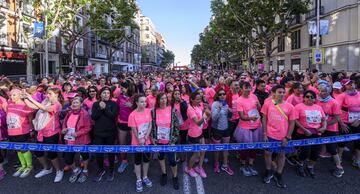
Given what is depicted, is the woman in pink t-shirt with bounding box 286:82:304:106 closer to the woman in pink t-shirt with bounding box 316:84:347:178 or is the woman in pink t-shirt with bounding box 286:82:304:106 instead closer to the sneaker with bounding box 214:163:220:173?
the woman in pink t-shirt with bounding box 316:84:347:178

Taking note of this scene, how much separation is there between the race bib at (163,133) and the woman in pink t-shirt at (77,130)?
1433 millimetres

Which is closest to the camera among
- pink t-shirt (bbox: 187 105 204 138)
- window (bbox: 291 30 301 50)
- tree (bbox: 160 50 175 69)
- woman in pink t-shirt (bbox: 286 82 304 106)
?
pink t-shirt (bbox: 187 105 204 138)

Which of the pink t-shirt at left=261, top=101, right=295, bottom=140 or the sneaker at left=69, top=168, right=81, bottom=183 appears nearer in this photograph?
the pink t-shirt at left=261, top=101, right=295, bottom=140

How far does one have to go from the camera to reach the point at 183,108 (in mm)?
4992

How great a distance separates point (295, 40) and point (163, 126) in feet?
115

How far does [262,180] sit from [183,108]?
6.20 feet

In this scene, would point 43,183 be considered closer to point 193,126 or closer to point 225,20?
point 193,126

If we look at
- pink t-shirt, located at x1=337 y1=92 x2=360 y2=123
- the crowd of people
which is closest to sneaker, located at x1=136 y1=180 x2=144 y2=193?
the crowd of people

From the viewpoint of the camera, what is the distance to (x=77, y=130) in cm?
487

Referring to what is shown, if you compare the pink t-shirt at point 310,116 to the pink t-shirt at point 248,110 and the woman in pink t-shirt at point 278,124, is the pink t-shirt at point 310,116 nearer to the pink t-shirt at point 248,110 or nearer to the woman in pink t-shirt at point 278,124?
the woman in pink t-shirt at point 278,124

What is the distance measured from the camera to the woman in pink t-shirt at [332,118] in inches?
191

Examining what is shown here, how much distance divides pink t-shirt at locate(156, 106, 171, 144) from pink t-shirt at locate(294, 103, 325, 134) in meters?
2.21

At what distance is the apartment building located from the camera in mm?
24266

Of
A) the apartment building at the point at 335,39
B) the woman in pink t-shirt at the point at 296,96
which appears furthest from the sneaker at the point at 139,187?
the apartment building at the point at 335,39
